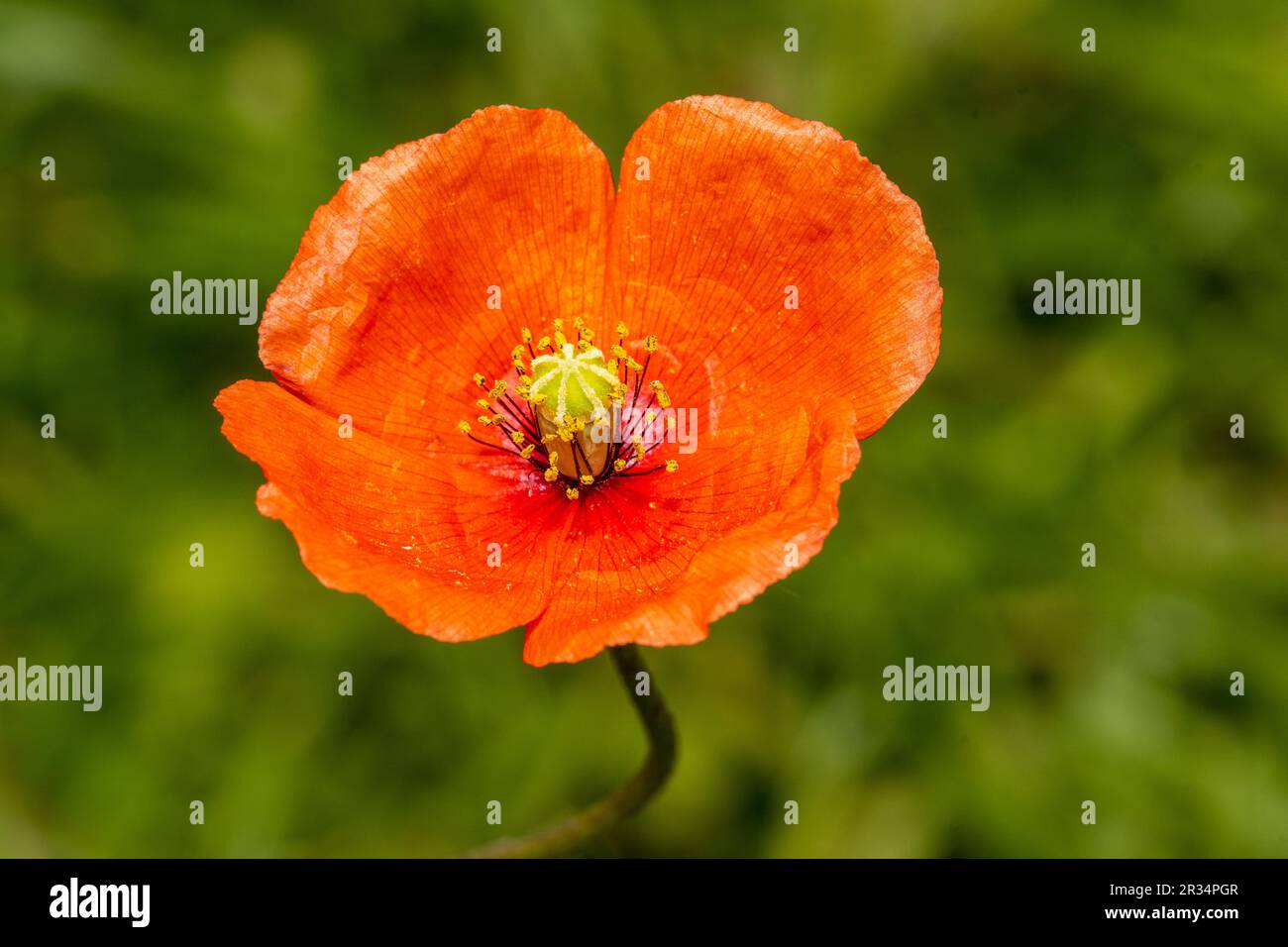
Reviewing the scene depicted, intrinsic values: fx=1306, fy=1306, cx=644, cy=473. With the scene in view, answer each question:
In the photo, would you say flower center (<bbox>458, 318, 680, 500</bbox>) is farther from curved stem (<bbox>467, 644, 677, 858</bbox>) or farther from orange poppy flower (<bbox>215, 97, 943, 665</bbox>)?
curved stem (<bbox>467, 644, 677, 858</bbox>)

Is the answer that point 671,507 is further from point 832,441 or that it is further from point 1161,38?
point 1161,38

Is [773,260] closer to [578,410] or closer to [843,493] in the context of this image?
[578,410]

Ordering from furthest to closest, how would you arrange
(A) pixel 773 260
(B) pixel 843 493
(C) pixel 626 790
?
(B) pixel 843 493 → (A) pixel 773 260 → (C) pixel 626 790

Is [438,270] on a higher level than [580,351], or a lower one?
higher

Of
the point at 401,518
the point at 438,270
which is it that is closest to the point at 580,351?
the point at 438,270

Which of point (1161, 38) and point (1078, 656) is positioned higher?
point (1161, 38)

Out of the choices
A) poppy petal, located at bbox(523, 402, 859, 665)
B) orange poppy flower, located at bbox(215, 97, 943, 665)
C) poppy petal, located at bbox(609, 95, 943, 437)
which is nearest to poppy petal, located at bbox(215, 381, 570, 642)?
orange poppy flower, located at bbox(215, 97, 943, 665)
